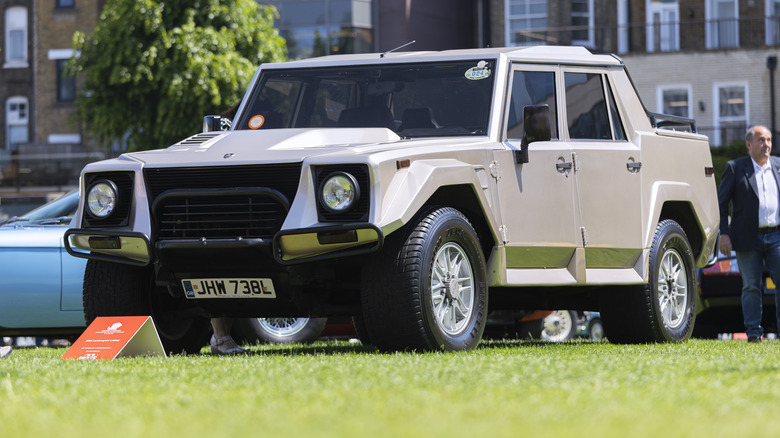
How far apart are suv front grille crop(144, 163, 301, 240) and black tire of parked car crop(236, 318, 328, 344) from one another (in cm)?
364

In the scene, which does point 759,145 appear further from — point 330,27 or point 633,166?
point 330,27

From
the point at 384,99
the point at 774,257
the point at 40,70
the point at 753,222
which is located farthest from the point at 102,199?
the point at 40,70

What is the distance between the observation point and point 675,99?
4138cm

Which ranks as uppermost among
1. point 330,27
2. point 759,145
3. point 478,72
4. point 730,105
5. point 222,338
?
A: point 330,27

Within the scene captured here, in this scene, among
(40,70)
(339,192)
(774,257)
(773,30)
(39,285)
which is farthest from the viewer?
(40,70)

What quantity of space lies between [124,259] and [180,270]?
1.14 feet

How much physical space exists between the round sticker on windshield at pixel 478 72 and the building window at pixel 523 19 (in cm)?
3360

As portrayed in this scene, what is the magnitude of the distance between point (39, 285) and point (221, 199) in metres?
4.28

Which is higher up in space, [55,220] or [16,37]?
[16,37]

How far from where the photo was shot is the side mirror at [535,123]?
8750 millimetres

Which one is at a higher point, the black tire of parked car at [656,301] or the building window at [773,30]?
the building window at [773,30]

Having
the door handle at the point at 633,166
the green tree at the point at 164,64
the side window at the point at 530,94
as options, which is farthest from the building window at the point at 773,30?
the side window at the point at 530,94

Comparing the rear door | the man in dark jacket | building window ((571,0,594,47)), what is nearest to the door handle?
the rear door

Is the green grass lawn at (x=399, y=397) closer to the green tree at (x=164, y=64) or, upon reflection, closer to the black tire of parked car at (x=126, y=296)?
the black tire of parked car at (x=126, y=296)
